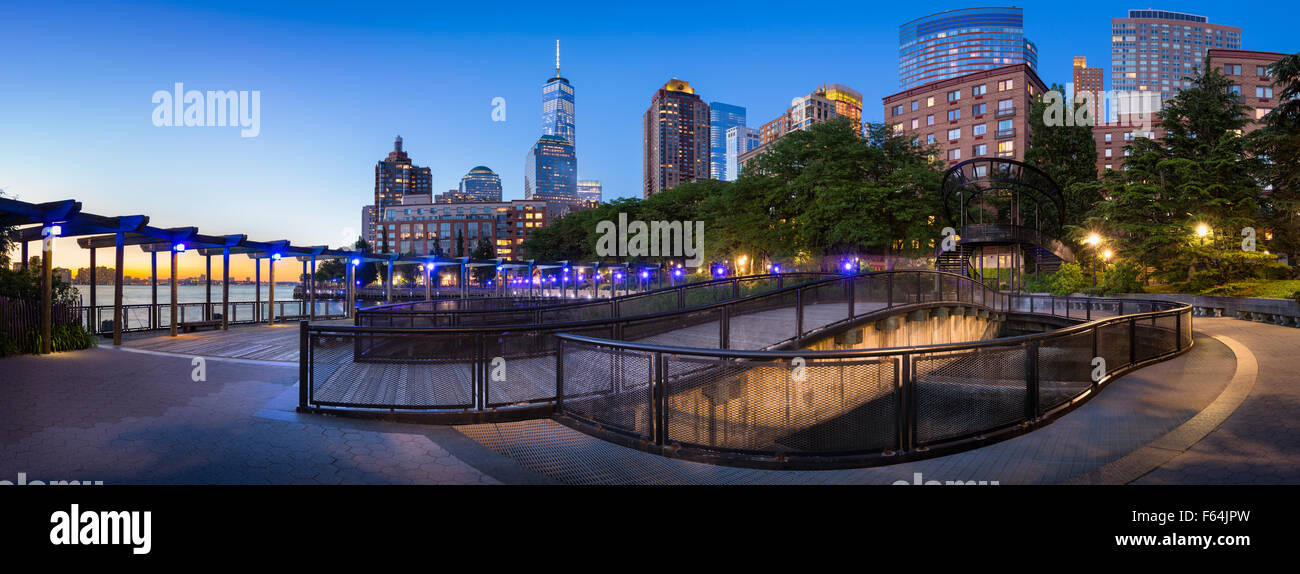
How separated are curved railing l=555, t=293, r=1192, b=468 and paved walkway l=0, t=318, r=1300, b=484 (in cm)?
22

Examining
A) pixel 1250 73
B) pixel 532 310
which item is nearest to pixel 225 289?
pixel 532 310

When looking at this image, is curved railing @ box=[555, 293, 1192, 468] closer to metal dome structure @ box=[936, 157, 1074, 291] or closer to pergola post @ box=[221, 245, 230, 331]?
pergola post @ box=[221, 245, 230, 331]

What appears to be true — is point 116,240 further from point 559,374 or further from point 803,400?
point 803,400

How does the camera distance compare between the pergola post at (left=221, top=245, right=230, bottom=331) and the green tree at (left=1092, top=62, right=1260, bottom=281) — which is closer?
the pergola post at (left=221, top=245, right=230, bottom=331)

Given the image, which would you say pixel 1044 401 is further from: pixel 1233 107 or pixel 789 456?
pixel 1233 107

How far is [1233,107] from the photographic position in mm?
34156

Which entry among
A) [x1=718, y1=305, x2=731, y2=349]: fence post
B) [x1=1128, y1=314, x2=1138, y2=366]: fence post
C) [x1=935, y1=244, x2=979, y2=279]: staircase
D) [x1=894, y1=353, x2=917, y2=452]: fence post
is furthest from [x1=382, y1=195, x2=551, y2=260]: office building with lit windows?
[x1=894, y1=353, x2=917, y2=452]: fence post

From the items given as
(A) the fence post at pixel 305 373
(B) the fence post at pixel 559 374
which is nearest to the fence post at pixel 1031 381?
(B) the fence post at pixel 559 374

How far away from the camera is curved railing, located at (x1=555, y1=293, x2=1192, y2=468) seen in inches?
201

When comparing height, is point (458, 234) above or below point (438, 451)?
above

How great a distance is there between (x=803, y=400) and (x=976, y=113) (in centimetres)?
7944
